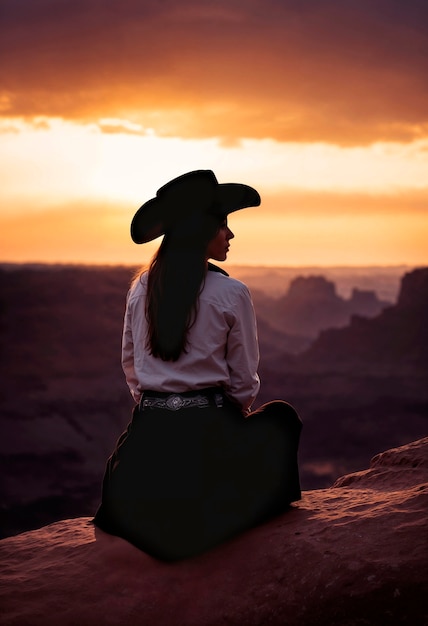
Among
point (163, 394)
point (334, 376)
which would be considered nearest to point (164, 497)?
point (163, 394)

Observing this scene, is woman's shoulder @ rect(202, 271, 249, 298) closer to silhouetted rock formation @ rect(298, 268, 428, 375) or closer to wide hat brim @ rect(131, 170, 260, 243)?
wide hat brim @ rect(131, 170, 260, 243)

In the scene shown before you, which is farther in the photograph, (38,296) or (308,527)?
(38,296)

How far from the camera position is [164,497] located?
11.3ft

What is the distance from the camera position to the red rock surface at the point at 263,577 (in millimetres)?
2932

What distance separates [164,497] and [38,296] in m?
55.0

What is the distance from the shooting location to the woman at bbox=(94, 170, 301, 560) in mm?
3340

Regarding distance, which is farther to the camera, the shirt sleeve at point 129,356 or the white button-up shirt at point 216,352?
the shirt sleeve at point 129,356

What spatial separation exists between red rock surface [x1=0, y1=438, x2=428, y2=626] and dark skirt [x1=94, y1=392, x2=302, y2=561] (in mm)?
80

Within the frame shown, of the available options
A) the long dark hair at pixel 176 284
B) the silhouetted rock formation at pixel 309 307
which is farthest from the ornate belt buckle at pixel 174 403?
the silhouetted rock formation at pixel 309 307

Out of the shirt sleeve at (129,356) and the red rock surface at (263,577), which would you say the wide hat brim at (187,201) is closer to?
the shirt sleeve at (129,356)

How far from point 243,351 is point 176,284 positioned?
42 cm

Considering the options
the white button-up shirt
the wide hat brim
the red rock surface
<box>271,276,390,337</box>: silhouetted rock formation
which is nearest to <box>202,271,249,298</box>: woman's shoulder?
the white button-up shirt

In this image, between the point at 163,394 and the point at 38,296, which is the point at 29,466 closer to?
the point at 38,296

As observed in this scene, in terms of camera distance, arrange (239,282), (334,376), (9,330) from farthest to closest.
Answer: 1. (334,376)
2. (9,330)
3. (239,282)
